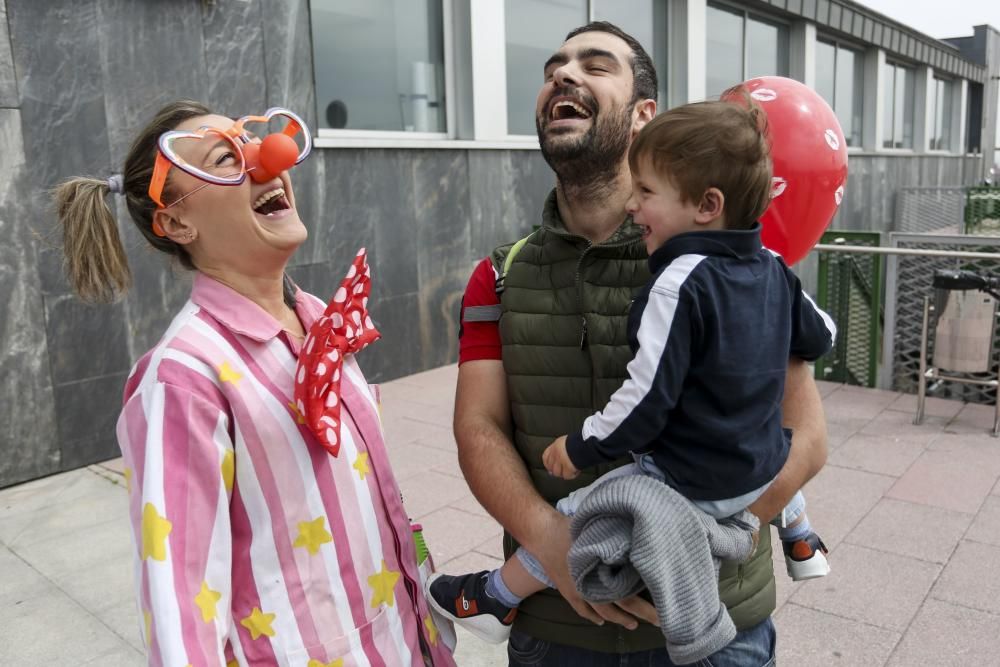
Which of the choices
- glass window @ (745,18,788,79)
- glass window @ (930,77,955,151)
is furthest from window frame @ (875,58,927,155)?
glass window @ (745,18,788,79)

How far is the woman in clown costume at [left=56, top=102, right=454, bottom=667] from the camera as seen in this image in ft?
4.47

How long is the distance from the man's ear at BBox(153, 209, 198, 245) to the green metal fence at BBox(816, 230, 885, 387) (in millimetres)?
6453

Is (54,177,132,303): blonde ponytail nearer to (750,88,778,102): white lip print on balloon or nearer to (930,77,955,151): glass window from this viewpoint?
(750,88,778,102): white lip print on balloon

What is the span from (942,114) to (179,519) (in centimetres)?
2989

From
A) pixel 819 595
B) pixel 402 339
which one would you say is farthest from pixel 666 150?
pixel 402 339

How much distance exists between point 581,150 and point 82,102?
4.48 metres

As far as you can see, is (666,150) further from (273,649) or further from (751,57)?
(751,57)

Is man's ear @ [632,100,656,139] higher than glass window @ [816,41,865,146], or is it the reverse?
glass window @ [816,41,865,146]

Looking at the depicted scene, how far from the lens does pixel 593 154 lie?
5.90 ft

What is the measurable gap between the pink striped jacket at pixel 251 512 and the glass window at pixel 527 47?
25.4 feet

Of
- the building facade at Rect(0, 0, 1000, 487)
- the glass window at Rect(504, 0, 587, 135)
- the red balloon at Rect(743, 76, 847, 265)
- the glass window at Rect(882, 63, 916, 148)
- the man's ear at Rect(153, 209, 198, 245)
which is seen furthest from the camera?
the glass window at Rect(882, 63, 916, 148)

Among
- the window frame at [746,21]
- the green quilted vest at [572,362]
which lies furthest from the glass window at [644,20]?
the green quilted vest at [572,362]

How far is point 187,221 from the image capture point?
158 cm

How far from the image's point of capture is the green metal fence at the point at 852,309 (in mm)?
7172
